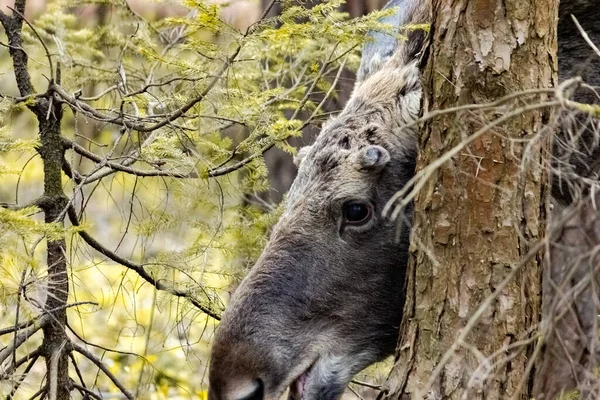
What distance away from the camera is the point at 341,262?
4457 millimetres

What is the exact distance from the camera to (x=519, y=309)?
3.52 m

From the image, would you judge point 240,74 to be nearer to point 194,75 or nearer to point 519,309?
point 194,75

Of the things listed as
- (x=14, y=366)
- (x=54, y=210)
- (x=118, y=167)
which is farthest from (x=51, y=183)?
(x=14, y=366)

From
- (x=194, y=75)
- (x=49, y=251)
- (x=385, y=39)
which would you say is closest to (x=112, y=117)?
(x=194, y=75)

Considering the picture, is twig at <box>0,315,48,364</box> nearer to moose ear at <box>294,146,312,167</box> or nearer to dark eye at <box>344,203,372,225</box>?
dark eye at <box>344,203,372,225</box>

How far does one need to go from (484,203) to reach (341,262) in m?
1.10

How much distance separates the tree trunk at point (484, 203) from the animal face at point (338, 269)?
2.51 feet

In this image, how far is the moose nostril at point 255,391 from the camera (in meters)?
4.05

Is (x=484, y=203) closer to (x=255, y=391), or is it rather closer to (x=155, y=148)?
(x=255, y=391)

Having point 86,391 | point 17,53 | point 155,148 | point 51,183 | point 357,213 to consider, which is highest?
point 17,53

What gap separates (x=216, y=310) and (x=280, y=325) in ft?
2.73

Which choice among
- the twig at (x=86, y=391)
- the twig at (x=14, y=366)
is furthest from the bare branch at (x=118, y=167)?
the twig at (x=86, y=391)

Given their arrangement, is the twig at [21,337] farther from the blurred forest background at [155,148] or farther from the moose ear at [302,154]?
the moose ear at [302,154]

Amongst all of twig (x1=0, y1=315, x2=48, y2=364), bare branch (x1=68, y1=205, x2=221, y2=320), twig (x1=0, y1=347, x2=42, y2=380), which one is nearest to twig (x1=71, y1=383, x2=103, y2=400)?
twig (x1=0, y1=347, x2=42, y2=380)
